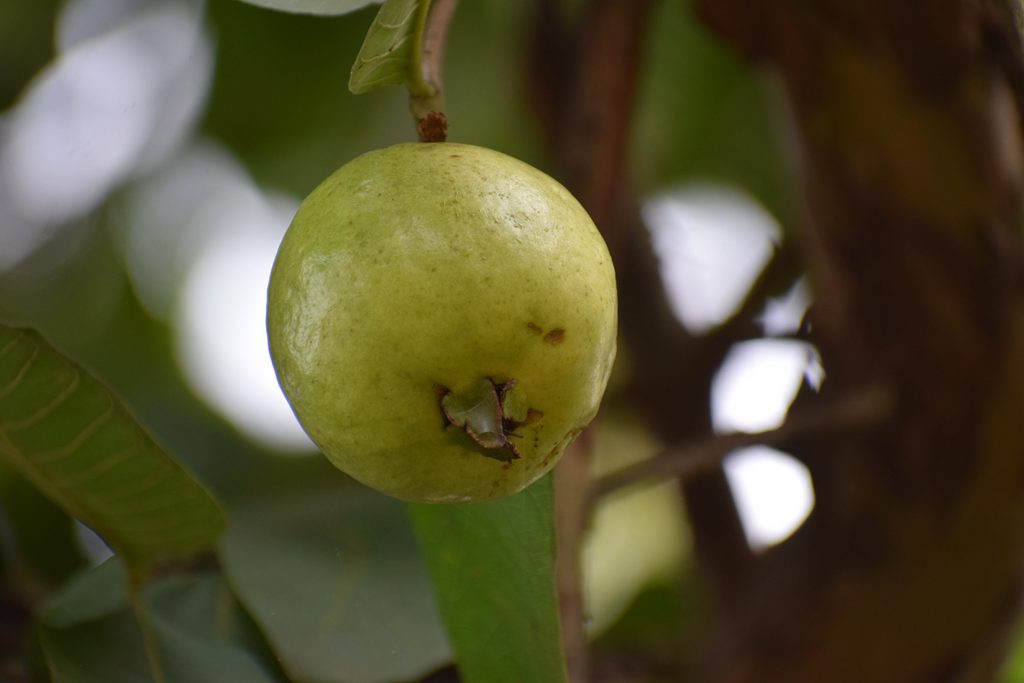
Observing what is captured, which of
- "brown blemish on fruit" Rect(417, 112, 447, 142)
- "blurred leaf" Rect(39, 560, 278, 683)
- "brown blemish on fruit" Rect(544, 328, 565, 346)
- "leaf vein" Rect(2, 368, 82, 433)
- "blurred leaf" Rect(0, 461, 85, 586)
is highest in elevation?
"brown blemish on fruit" Rect(417, 112, 447, 142)

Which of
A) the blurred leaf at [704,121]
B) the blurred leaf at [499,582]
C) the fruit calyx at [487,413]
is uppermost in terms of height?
the fruit calyx at [487,413]

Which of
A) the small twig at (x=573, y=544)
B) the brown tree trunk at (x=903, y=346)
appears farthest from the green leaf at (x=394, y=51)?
the brown tree trunk at (x=903, y=346)

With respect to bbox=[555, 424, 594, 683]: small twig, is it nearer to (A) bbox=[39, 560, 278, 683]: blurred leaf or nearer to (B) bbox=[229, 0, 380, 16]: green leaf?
(A) bbox=[39, 560, 278, 683]: blurred leaf

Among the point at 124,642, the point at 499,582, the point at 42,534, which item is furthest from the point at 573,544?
the point at 42,534

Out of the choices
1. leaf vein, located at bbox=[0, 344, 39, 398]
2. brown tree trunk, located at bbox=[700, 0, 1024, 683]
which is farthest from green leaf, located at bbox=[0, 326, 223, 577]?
brown tree trunk, located at bbox=[700, 0, 1024, 683]

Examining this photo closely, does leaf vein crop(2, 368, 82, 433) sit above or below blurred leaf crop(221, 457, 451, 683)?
above

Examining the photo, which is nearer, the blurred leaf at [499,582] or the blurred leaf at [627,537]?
the blurred leaf at [499,582]

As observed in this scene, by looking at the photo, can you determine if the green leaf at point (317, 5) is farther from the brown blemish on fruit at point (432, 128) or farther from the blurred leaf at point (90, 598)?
the blurred leaf at point (90, 598)

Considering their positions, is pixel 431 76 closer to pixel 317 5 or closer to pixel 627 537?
pixel 317 5
